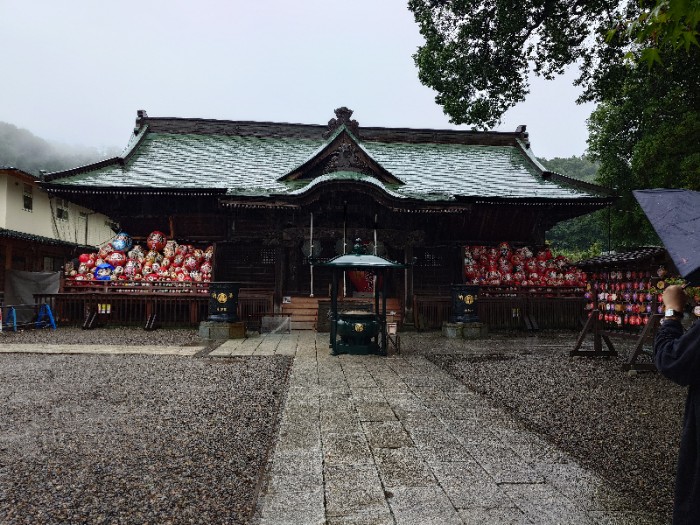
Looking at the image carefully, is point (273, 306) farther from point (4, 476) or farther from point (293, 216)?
point (4, 476)

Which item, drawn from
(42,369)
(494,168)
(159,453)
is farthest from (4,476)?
(494,168)

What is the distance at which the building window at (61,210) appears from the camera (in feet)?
82.9

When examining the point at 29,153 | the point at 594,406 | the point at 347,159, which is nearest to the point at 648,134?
the point at 347,159

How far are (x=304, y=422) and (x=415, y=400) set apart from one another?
1.65 m

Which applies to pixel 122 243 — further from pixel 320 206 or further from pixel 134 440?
pixel 134 440

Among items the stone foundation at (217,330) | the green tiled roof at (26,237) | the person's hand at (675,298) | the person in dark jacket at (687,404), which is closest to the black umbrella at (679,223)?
the person's hand at (675,298)

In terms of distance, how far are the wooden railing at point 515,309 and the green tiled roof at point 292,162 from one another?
344cm

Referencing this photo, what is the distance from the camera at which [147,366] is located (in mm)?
7617

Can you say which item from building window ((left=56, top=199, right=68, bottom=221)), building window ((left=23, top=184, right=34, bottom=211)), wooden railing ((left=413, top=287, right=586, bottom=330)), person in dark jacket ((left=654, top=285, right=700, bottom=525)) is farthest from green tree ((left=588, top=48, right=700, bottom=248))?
building window ((left=56, top=199, right=68, bottom=221))

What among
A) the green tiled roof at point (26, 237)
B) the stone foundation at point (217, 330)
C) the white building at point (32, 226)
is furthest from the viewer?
the white building at point (32, 226)

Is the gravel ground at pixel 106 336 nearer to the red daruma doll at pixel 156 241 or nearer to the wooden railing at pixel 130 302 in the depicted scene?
the wooden railing at pixel 130 302

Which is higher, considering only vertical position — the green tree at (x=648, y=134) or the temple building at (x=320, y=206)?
the green tree at (x=648, y=134)

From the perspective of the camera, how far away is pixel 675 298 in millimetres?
2301

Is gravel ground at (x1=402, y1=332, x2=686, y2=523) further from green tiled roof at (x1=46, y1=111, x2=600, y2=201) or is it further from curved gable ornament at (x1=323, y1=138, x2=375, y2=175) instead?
curved gable ornament at (x1=323, y1=138, x2=375, y2=175)
